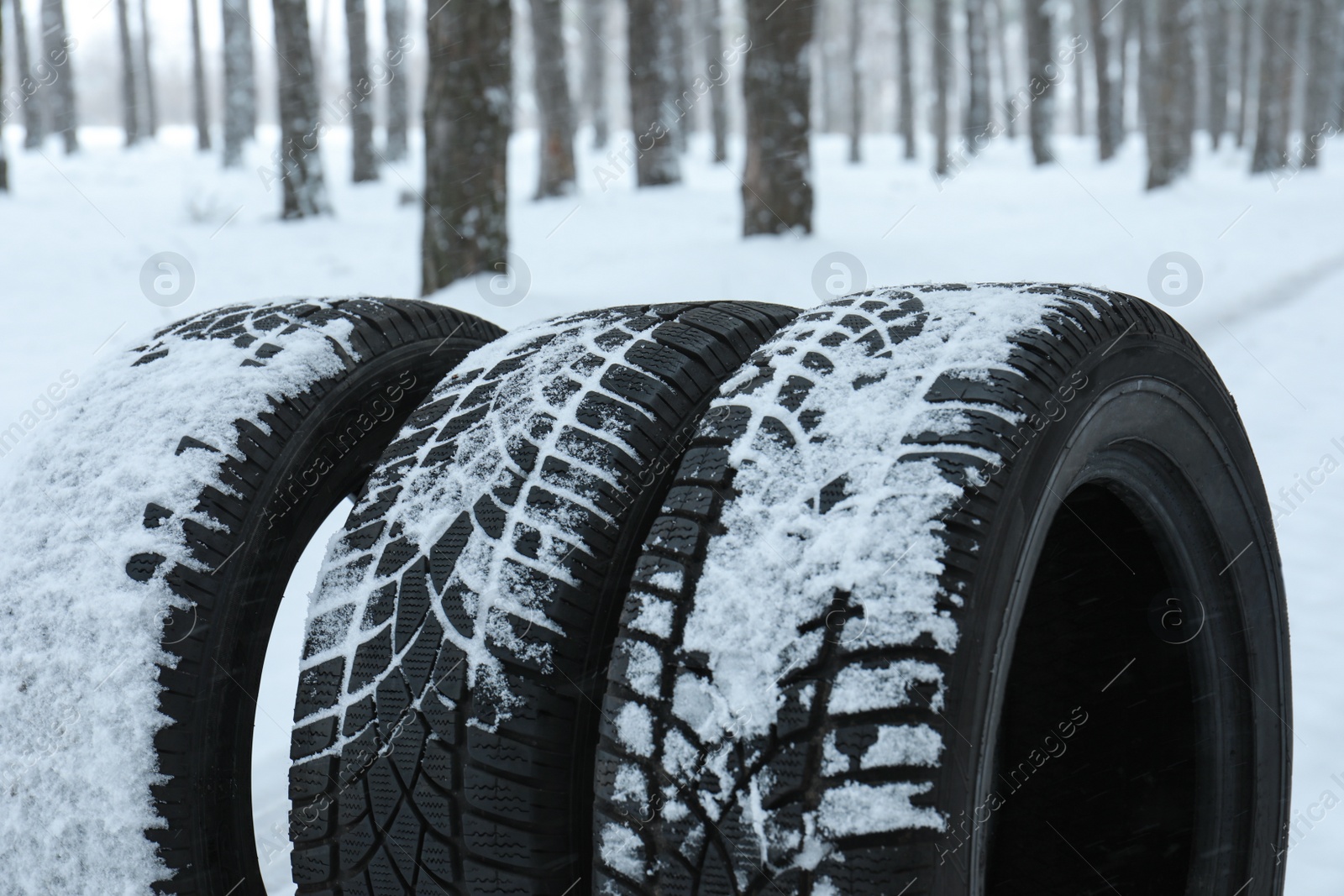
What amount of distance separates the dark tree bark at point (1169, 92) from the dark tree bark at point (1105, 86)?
352 cm

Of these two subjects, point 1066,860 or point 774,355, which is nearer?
point 774,355

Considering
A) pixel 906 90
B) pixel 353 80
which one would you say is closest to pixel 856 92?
pixel 906 90

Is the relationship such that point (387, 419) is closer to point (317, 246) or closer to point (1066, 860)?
point (1066, 860)

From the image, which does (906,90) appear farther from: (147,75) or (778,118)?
(147,75)

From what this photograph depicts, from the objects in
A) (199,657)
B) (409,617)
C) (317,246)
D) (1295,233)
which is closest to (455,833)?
(409,617)

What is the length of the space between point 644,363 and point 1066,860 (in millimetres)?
1186

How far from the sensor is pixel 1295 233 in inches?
545

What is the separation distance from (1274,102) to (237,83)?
19.2 m

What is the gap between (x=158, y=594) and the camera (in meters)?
1.51

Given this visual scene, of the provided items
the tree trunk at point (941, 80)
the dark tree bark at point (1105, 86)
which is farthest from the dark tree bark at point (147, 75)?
the dark tree bark at point (1105, 86)

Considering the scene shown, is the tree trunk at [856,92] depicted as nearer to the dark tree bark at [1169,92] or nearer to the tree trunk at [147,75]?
the dark tree bark at [1169,92]

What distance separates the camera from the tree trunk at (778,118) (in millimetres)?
9727

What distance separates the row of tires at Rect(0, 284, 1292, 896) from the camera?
3.81 ft

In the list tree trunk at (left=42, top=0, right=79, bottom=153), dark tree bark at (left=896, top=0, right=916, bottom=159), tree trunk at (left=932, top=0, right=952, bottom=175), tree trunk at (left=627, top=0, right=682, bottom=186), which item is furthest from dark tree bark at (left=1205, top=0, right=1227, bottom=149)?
tree trunk at (left=42, top=0, right=79, bottom=153)
